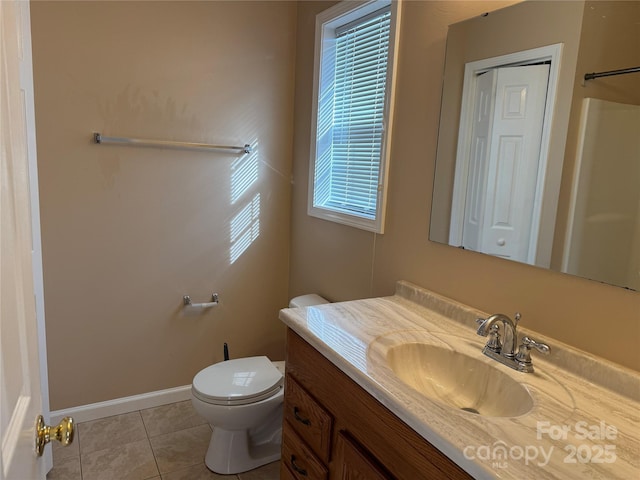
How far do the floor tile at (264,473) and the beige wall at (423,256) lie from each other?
0.87 metres

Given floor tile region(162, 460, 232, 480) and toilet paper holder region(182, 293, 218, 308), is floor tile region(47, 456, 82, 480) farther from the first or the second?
toilet paper holder region(182, 293, 218, 308)

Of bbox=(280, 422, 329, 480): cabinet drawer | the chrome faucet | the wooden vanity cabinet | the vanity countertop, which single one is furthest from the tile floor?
the chrome faucet

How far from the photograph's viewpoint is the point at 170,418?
94.3 inches

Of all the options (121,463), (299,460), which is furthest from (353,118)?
(121,463)

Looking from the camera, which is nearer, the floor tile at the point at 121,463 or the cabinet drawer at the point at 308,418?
the cabinet drawer at the point at 308,418

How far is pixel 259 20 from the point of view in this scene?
242cm

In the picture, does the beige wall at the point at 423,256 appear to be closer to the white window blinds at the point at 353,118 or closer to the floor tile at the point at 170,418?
the white window blinds at the point at 353,118

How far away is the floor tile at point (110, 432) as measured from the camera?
2.15 metres

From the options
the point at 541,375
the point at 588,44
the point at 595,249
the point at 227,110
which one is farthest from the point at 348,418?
the point at 227,110

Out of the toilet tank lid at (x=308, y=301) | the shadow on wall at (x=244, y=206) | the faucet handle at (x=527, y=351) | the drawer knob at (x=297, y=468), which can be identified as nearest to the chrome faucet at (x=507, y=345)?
the faucet handle at (x=527, y=351)

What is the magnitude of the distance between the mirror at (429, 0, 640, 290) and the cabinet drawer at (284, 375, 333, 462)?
74 cm

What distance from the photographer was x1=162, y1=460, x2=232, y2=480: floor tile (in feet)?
6.40

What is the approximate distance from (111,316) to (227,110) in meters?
1.29

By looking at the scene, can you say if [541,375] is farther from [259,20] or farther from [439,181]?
[259,20]
